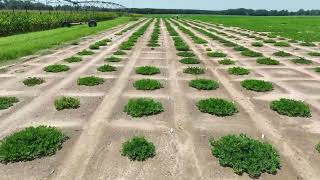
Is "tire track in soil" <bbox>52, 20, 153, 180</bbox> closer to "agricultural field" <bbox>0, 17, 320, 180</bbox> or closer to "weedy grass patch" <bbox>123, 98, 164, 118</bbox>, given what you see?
"agricultural field" <bbox>0, 17, 320, 180</bbox>

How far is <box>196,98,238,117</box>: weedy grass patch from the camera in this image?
980 centimetres

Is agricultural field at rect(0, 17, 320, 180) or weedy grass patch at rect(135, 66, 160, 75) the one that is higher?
weedy grass patch at rect(135, 66, 160, 75)

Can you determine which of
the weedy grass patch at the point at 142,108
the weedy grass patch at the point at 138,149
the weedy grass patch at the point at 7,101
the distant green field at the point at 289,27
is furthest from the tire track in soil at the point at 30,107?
the distant green field at the point at 289,27

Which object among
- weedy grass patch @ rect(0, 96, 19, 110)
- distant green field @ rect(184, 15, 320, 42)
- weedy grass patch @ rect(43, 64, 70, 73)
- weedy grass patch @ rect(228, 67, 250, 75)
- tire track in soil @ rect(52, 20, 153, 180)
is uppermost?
distant green field @ rect(184, 15, 320, 42)

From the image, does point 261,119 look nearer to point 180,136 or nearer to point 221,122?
point 221,122

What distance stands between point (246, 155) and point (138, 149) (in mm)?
2258

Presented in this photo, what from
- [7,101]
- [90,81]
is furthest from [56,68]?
[7,101]

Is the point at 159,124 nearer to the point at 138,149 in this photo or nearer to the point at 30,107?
the point at 138,149

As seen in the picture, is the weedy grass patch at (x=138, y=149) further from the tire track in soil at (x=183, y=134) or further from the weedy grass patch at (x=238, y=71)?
the weedy grass patch at (x=238, y=71)

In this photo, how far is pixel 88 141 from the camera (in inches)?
310

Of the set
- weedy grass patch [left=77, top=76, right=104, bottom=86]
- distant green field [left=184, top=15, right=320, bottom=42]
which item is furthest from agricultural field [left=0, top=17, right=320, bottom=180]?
distant green field [left=184, top=15, right=320, bottom=42]

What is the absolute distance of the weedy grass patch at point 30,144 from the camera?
6941 millimetres

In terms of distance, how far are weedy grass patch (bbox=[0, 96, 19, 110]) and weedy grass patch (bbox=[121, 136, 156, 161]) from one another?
472 centimetres

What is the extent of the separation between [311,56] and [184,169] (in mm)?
17371
